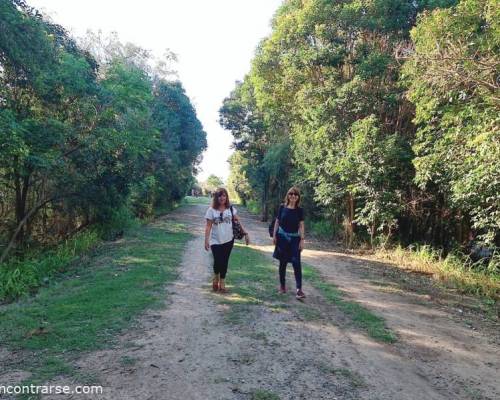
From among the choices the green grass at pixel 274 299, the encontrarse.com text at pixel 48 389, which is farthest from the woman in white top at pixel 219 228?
the encontrarse.com text at pixel 48 389

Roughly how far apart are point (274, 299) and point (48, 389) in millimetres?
3865

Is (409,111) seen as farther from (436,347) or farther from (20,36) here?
(20,36)

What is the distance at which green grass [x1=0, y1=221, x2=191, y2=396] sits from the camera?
431cm

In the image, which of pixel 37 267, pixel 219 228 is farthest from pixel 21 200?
pixel 219 228

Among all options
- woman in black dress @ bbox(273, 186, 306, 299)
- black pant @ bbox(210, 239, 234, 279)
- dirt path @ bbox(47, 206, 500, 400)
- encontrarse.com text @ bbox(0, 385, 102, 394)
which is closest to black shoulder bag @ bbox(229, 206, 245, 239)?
black pant @ bbox(210, 239, 234, 279)

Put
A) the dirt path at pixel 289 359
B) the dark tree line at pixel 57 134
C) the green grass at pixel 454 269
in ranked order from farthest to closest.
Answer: the dark tree line at pixel 57 134 → the green grass at pixel 454 269 → the dirt path at pixel 289 359

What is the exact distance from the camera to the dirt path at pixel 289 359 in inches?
145

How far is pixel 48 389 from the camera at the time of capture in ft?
11.6

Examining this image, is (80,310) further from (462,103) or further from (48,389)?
(462,103)

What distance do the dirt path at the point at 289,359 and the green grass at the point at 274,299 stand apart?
0.18m

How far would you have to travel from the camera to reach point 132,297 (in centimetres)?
661

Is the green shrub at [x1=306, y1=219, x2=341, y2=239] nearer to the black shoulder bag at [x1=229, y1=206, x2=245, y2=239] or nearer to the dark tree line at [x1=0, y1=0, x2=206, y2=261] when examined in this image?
the dark tree line at [x1=0, y1=0, x2=206, y2=261]

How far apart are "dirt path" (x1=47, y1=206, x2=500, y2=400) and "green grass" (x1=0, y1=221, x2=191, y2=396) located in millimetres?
312

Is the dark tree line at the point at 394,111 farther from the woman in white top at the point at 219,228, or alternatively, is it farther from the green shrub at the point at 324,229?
the woman in white top at the point at 219,228
